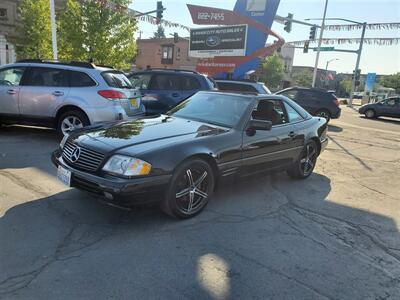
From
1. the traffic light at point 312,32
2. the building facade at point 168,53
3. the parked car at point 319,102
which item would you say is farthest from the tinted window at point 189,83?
the building facade at point 168,53

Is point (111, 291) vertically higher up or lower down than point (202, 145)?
lower down

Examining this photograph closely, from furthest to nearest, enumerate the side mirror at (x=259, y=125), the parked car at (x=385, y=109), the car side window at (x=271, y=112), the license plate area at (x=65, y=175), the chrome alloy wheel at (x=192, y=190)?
the parked car at (x=385, y=109) → the car side window at (x=271, y=112) → the side mirror at (x=259, y=125) → the chrome alloy wheel at (x=192, y=190) → the license plate area at (x=65, y=175)

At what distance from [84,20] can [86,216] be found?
56.4ft

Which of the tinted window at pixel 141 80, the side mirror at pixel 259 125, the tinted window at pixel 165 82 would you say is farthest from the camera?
the tinted window at pixel 141 80

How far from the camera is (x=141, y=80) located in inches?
415

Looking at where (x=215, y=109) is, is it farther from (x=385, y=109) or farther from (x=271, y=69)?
(x=271, y=69)

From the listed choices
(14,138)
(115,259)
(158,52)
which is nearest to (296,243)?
(115,259)

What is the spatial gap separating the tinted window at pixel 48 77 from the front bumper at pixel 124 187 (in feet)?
14.1

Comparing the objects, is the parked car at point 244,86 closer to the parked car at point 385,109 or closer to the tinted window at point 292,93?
the tinted window at point 292,93

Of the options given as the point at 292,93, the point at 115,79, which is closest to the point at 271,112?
the point at 115,79

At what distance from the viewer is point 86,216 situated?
4.08 m

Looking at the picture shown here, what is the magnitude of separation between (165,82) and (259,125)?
597 cm

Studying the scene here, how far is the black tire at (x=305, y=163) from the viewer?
6.09 m

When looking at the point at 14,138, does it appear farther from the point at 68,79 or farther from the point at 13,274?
the point at 13,274
